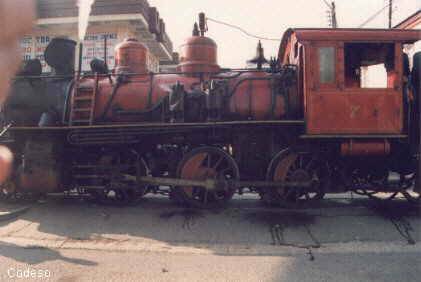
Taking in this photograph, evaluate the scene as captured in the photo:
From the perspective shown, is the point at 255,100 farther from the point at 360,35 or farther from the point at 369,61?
the point at 369,61

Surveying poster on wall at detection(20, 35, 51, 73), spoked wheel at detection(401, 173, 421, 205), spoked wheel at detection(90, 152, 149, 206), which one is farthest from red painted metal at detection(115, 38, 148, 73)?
spoked wheel at detection(401, 173, 421, 205)

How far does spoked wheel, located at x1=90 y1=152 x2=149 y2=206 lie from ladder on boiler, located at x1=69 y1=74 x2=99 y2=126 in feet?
2.47

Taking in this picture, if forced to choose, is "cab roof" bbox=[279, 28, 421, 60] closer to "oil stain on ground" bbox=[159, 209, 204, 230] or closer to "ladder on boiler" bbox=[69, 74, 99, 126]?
"oil stain on ground" bbox=[159, 209, 204, 230]

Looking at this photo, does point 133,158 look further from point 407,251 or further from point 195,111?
point 407,251

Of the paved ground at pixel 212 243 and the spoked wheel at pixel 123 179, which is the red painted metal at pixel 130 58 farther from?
the paved ground at pixel 212 243

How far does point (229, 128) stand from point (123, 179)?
6.44 feet

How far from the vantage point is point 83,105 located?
20.3 ft

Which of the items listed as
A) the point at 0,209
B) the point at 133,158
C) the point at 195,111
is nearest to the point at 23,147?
the point at 0,209

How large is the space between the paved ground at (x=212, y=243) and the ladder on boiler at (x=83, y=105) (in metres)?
1.48

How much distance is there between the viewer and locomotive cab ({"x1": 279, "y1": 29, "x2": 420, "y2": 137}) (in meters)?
5.44

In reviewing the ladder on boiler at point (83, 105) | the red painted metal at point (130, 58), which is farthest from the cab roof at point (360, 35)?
the ladder on boiler at point (83, 105)

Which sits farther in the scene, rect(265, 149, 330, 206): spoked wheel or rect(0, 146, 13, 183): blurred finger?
rect(265, 149, 330, 206): spoked wheel

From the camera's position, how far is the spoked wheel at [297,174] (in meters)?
5.68

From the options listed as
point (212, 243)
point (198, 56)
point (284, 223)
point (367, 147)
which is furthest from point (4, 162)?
point (198, 56)
